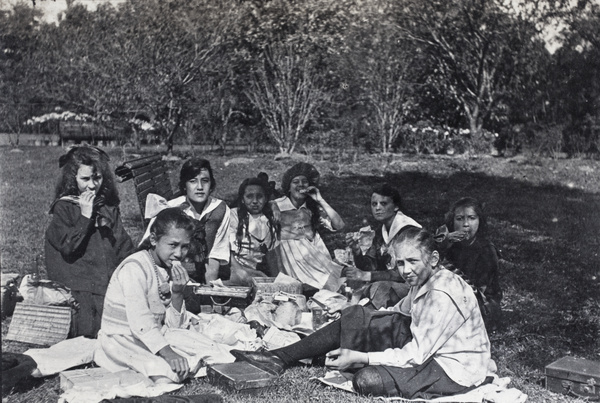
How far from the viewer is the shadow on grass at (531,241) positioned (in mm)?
5316

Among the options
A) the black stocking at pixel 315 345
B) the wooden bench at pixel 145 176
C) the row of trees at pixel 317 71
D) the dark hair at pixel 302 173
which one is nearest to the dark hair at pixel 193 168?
the wooden bench at pixel 145 176

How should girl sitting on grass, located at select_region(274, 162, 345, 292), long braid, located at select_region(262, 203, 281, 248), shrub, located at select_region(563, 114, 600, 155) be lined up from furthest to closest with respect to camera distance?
shrub, located at select_region(563, 114, 600, 155) < long braid, located at select_region(262, 203, 281, 248) < girl sitting on grass, located at select_region(274, 162, 345, 292)

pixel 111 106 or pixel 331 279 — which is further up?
pixel 111 106

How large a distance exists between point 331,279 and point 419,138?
7.74 metres

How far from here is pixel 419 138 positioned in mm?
13344

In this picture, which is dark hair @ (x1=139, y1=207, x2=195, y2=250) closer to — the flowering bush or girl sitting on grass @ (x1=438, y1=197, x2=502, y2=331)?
girl sitting on grass @ (x1=438, y1=197, x2=502, y2=331)

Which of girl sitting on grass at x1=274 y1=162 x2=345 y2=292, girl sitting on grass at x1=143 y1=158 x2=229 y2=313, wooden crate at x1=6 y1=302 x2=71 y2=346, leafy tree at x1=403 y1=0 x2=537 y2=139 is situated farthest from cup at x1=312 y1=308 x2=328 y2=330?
leafy tree at x1=403 y1=0 x2=537 y2=139

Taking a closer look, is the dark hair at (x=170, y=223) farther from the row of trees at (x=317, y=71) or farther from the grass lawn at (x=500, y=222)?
the row of trees at (x=317, y=71)

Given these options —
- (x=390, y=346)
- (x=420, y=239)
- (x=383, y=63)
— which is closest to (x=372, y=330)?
(x=390, y=346)

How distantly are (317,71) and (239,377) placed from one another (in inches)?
306

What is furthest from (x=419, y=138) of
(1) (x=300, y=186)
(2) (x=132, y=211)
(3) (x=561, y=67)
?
(1) (x=300, y=186)

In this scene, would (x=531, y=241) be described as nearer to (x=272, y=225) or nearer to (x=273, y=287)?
(x=272, y=225)

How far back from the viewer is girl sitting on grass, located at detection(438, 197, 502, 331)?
16.7ft

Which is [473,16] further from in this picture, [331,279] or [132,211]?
[132,211]
